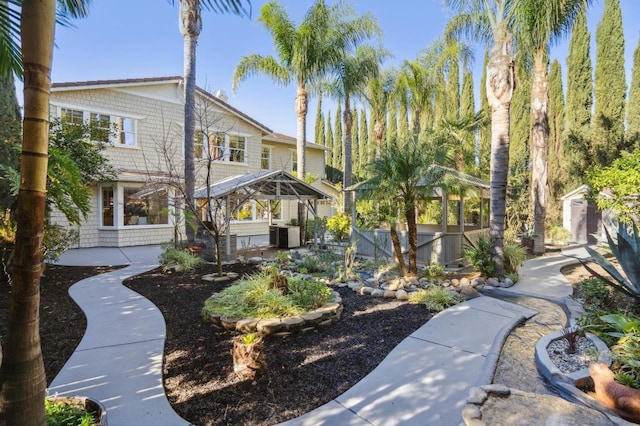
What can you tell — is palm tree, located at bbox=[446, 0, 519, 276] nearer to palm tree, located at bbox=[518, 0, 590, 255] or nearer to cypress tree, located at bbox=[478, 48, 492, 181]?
palm tree, located at bbox=[518, 0, 590, 255]

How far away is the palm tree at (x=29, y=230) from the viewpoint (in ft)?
5.85

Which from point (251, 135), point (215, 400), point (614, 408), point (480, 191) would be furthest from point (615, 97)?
point (215, 400)

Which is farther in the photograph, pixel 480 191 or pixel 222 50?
pixel 222 50

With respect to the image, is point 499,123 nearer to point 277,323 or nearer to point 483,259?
point 483,259

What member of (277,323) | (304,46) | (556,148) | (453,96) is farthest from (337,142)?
(277,323)

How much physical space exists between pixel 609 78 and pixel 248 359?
968 inches

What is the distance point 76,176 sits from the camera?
3219mm

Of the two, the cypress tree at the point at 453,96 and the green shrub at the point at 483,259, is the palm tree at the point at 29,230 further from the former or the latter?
the cypress tree at the point at 453,96

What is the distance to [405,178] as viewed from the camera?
25.6 ft

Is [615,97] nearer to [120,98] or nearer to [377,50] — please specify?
[377,50]

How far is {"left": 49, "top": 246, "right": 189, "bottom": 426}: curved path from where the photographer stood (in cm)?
310

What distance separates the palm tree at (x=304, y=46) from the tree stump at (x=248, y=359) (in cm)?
1199

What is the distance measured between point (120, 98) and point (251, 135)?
656cm

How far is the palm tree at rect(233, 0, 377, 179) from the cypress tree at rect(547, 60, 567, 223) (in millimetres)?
13548
